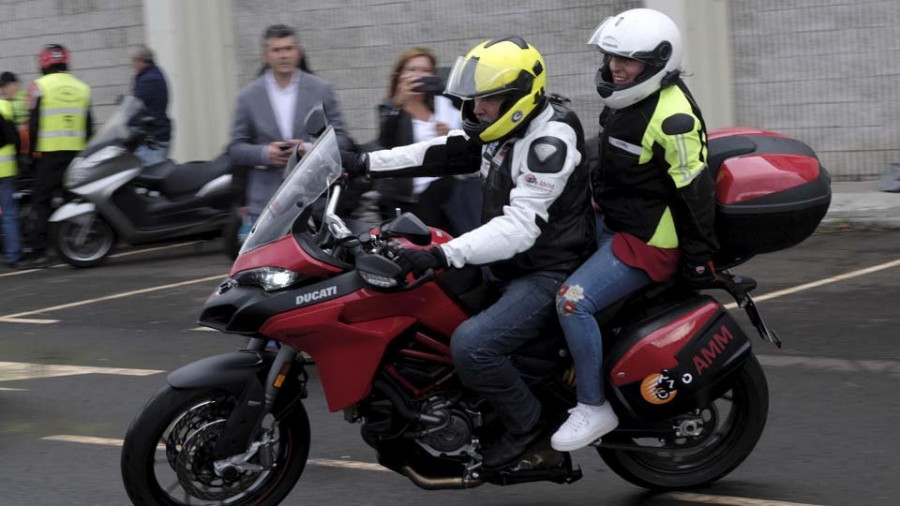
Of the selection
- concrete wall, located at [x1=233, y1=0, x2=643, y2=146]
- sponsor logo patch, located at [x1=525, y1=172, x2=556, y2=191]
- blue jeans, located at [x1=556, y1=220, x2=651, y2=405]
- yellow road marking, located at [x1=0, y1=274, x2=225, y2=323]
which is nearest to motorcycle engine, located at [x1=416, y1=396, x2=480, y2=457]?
blue jeans, located at [x1=556, y1=220, x2=651, y2=405]

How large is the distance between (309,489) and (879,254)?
20.9ft

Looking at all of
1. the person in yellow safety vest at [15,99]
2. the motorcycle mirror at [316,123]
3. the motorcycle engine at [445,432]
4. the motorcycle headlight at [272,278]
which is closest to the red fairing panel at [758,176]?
the motorcycle engine at [445,432]

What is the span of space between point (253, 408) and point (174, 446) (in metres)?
0.30

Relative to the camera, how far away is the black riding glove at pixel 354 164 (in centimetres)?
528

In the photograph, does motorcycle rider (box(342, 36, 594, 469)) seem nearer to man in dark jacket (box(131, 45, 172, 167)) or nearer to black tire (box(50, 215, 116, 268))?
black tire (box(50, 215, 116, 268))

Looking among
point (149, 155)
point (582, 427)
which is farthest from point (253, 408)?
point (149, 155)

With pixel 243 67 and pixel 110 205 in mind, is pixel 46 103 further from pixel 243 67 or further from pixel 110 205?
pixel 243 67

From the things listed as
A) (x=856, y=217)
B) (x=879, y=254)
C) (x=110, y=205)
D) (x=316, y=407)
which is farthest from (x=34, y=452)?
(x=856, y=217)

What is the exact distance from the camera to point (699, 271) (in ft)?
16.3

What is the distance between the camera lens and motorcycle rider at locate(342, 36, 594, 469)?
4.79 metres

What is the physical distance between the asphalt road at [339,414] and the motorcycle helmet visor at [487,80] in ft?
5.37

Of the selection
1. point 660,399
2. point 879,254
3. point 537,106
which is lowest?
point 879,254

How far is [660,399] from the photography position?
4.98 metres

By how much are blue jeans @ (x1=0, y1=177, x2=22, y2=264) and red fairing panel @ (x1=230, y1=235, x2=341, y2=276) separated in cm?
818
